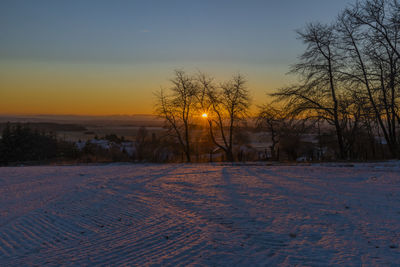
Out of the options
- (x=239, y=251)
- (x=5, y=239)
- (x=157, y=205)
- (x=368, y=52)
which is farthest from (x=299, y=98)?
(x=5, y=239)

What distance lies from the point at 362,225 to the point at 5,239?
6.93 m

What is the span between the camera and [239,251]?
4.70 m

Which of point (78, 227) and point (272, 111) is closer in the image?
point (78, 227)

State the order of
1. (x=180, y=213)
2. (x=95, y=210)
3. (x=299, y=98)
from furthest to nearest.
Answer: (x=299, y=98) < (x=95, y=210) < (x=180, y=213)

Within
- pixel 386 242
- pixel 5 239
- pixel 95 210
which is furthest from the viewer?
pixel 95 210

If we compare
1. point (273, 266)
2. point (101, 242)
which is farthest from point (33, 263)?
point (273, 266)

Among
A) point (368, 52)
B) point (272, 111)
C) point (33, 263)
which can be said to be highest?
point (368, 52)

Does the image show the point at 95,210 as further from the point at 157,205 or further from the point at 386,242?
the point at 386,242

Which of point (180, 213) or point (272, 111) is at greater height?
point (272, 111)

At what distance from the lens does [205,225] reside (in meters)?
6.00

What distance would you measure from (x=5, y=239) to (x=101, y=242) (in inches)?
76.6

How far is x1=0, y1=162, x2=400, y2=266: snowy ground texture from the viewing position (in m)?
4.55

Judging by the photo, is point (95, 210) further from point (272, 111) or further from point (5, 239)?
point (272, 111)

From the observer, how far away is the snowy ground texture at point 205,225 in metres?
4.55
